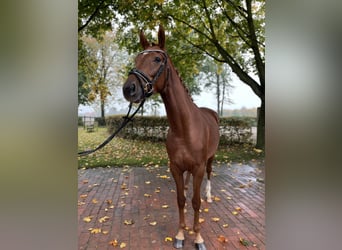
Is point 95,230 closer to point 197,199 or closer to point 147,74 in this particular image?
point 197,199

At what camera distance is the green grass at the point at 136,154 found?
743 centimetres

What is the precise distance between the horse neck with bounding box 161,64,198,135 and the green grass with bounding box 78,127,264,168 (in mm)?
4913

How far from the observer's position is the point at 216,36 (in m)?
8.38

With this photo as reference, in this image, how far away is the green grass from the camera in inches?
292

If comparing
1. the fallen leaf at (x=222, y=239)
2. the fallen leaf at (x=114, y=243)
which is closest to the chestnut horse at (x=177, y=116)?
the fallen leaf at (x=222, y=239)

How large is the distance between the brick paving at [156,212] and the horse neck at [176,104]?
54.1 inches

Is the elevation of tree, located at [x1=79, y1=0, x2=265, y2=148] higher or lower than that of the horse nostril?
higher

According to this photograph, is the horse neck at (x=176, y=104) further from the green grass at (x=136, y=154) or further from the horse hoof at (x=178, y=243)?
the green grass at (x=136, y=154)

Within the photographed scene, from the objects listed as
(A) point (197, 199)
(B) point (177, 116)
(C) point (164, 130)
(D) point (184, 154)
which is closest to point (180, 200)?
(A) point (197, 199)

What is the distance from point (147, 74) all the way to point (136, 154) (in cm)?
642

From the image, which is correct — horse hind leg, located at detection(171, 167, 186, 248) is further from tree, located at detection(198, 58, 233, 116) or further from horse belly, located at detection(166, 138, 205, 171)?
tree, located at detection(198, 58, 233, 116)

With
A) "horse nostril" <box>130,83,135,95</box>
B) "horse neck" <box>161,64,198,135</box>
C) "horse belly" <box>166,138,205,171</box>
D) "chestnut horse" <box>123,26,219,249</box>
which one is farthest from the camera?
"horse belly" <box>166,138,205,171</box>

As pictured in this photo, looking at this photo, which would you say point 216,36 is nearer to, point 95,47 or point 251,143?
point 251,143

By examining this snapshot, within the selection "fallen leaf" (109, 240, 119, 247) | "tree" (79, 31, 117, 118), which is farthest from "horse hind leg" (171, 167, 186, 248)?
"tree" (79, 31, 117, 118)
